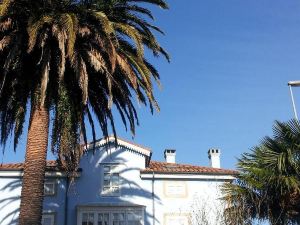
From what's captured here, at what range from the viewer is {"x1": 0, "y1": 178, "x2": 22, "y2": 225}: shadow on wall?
89.7ft

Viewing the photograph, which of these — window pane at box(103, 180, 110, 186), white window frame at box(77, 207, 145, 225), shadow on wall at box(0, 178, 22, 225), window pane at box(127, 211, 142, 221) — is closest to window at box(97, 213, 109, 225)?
white window frame at box(77, 207, 145, 225)

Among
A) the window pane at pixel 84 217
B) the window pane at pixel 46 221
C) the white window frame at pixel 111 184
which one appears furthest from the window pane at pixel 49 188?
the white window frame at pixel 111 184

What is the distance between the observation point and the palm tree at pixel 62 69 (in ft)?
50.5

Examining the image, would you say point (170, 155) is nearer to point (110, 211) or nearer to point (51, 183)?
point (110, 211)

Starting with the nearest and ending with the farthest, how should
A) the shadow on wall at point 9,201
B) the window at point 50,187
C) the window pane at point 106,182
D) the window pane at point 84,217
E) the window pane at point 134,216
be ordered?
the shadow on wall at point 9,201 < the window pane at point 84,217 < the window pane at point 134,216 < the window at point 50,187 < the window pane at point 106,182

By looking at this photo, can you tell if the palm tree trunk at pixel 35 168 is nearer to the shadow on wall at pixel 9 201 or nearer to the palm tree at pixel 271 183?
the palm tree at pixel 271 183

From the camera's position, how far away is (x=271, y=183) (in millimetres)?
15461

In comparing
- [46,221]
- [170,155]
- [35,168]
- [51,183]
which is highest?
[170,155]

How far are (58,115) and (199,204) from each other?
1383 cm

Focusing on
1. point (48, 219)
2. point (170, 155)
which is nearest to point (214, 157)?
point (170, 155)

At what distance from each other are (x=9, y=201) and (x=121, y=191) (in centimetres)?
625

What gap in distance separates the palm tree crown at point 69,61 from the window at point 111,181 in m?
11.1

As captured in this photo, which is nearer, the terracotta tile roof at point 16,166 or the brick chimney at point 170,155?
the terracotta tile roof at point 16,166

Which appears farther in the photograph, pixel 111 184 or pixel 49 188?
pixel 111 184
